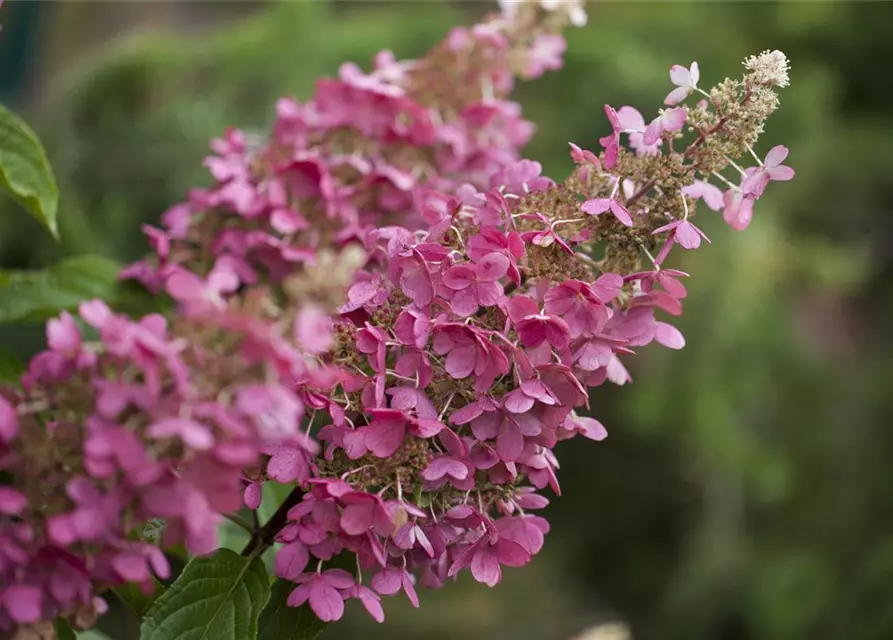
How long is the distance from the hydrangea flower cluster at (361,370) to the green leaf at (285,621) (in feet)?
0.08

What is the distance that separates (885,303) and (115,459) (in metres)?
2.41

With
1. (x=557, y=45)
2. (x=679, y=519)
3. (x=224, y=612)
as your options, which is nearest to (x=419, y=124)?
(x=557, y=45)

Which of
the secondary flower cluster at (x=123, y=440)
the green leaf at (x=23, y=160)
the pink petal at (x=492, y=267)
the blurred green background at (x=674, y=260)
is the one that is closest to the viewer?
the secondary flower cluster at (x=123, y=440)

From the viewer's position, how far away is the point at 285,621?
42cm

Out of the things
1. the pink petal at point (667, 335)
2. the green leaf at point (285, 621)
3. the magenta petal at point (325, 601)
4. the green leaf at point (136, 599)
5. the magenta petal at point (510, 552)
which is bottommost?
the green leaf at point (136, 599)

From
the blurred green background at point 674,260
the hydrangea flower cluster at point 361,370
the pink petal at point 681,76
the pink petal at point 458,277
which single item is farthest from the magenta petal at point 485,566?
the blurred green background at point 674,260

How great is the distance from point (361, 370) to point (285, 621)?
0.41 feet

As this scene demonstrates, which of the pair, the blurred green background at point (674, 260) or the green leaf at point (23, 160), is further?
the blurred green background at point (674, 260)

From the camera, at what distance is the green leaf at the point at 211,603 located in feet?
1.26

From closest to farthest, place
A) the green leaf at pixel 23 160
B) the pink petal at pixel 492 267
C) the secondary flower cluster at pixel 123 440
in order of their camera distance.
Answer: the secondary flower cluster at pixel 123 440 < the pink petal at pixel 492 267 < the green leaf at pixel 23 160

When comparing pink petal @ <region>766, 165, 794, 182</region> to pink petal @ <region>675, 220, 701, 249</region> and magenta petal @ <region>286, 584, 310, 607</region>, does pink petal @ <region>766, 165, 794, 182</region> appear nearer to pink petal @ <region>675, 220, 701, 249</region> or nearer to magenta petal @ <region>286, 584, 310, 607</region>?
pink petal @ <region>675, 220, 701, 249</region>

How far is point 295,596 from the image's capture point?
39cm

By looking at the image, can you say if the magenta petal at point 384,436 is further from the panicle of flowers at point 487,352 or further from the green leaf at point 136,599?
the green leaf at point 136,599

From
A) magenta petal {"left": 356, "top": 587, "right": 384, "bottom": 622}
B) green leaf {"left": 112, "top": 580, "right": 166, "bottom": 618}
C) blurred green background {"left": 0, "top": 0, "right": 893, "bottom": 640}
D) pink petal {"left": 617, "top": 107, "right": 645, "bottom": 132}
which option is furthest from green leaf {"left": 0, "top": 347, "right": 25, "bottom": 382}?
blurred green background {"left": 0, "top": 0, "right": 893, "bottom": 640}
